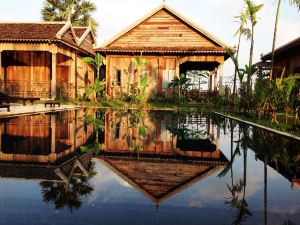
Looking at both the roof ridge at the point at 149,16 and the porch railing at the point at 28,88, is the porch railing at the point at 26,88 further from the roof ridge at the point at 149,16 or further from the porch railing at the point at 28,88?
the roof ridge at the point at 149,16

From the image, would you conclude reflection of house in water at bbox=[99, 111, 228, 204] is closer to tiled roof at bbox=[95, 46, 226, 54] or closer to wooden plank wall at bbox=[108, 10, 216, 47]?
tiled roof at bbox=[95, 46, 226, 54]

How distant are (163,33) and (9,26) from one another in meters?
11.6

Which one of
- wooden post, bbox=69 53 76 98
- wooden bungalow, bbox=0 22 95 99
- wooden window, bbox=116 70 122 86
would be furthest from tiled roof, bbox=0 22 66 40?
wooden window, bbox=116 70 122 86

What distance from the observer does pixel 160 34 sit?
79.3 feet

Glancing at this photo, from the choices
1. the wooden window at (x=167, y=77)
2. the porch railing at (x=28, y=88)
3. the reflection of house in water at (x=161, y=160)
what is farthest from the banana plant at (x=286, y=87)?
the porch railing at (x=28, y=88)

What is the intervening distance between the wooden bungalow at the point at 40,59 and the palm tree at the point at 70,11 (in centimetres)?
988

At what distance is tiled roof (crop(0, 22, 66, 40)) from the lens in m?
21.2

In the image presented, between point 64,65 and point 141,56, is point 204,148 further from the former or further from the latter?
point 64,65

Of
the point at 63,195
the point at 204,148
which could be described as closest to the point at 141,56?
the point at 204,148

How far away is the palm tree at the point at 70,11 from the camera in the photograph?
3684 centimetres

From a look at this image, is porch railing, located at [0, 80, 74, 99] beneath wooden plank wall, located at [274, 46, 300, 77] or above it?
beneath

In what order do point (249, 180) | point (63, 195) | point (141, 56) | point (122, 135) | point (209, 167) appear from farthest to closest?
point (141, 56), point (122, 135), point (209, 167), point (249, 180), point (63, 195)

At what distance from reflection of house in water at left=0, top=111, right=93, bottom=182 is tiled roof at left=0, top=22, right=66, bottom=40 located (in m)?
13.1

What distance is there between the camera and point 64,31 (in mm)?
22797
